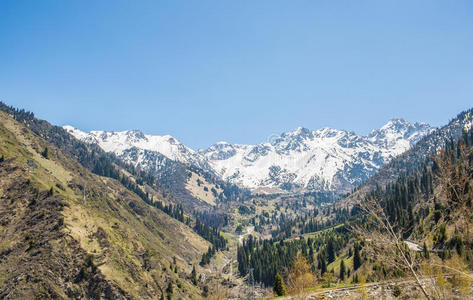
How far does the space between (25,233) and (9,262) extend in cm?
1242

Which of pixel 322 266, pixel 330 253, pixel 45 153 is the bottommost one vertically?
pixel 322 266

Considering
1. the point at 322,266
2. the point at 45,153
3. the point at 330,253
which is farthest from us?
the point at 45,153

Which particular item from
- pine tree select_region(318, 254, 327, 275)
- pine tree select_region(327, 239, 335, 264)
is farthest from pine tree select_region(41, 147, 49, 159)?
pine tree select_region(327, 239, 335, 264)

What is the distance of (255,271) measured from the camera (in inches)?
6658

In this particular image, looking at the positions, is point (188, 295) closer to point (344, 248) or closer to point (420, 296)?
point (344, 248)

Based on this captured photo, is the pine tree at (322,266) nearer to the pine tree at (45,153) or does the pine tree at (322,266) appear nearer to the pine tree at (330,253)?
the pine tree at (330,253)

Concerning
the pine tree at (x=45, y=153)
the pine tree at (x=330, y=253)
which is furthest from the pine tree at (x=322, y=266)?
the pine tree at (x=45, y=153)

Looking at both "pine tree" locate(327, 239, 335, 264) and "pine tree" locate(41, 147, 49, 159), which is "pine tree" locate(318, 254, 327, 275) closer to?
"pine tree" locate(327, 239, 335, 264)

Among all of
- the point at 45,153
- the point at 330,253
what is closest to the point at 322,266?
the point at 330,253

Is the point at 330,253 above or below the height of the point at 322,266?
above

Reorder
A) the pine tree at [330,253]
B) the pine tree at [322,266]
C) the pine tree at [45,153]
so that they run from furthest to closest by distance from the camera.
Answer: the pine tree at [45,153] < the pine tree at [330,253] < the pine tree at [322,266]

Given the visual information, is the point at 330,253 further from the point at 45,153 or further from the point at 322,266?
the point at 45,153

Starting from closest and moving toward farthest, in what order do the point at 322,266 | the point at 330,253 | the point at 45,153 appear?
the point at 322,266, the point at 330,253, the point at 45,153

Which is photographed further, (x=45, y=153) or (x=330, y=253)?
(x=45, y=153)
